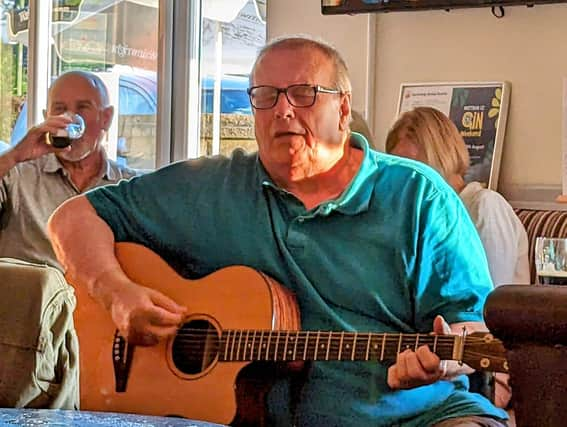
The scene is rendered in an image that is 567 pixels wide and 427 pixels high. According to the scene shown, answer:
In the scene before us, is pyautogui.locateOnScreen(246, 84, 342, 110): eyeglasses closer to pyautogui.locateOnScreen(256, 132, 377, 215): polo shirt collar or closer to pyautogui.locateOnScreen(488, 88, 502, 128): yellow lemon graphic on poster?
pyautogui.locateOnScreen(256, 132, 377, 215): polo shirt collar

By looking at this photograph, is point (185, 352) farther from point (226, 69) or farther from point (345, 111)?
point (226, 69)

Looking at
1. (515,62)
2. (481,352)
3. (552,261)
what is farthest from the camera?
(515,62)

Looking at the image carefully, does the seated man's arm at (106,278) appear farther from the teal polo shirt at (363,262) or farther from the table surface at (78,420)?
the table surface at (78,420)

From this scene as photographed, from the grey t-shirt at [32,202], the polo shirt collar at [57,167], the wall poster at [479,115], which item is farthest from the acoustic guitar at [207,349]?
the wall poster at [479,115]

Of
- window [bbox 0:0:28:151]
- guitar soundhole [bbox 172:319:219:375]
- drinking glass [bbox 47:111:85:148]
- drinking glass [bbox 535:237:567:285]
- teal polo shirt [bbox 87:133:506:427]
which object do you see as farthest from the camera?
window [bbox 0:0:28:151]

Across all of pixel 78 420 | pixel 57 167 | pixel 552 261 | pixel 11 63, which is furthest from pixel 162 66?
pixel 78 420

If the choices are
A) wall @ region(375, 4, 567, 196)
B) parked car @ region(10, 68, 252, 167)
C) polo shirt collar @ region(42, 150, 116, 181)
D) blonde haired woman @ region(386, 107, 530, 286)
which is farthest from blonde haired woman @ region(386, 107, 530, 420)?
parked car @ region(10, 68, 252, 167)

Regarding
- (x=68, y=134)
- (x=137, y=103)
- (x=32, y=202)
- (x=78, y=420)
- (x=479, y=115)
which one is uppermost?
(x=137, y=103)

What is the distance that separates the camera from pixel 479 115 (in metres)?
3.42

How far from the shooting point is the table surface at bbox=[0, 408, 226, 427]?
1.14 m

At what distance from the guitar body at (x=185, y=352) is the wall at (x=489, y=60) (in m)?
1.68

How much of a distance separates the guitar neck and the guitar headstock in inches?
0.7

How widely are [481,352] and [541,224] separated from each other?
150cm

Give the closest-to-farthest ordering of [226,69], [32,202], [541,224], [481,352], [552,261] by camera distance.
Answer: [481,352] → [552,261] → [541,224] → [32,202] → [226,69]
